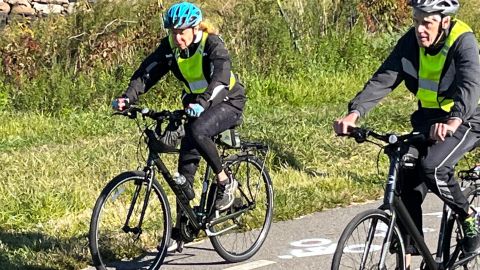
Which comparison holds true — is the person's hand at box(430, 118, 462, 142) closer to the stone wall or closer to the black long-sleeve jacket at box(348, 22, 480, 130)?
the black long-sleeve jacket at box(348, 22, 480, 130)

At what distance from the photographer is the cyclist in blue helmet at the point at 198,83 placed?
6.27 m

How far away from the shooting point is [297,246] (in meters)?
7.16

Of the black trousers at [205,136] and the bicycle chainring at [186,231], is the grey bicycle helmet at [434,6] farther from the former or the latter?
the bicycle chainring at [186,231]

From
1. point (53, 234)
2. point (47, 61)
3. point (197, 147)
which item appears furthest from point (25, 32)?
point (197, 147)

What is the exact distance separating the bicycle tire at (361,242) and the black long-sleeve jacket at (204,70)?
5.53 ft

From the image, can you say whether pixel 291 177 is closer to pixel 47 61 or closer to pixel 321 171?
pixel 321 171

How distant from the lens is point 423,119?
18.2 feet

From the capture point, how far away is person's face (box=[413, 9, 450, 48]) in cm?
523

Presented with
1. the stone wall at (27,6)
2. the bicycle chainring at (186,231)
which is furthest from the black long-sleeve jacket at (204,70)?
the stone wall at (27,6)

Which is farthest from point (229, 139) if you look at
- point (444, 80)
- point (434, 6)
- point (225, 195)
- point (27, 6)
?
point (27, 6)

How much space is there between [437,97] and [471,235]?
0.85 m

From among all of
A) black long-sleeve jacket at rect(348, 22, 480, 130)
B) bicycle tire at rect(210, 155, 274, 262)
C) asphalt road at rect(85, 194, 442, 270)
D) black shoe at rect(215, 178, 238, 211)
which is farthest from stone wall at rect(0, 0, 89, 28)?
black long-sleeve jacket at rect(348, 22, 480, 130)

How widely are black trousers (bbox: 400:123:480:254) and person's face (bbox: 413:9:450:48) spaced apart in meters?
0.54

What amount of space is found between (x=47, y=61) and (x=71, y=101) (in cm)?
80
